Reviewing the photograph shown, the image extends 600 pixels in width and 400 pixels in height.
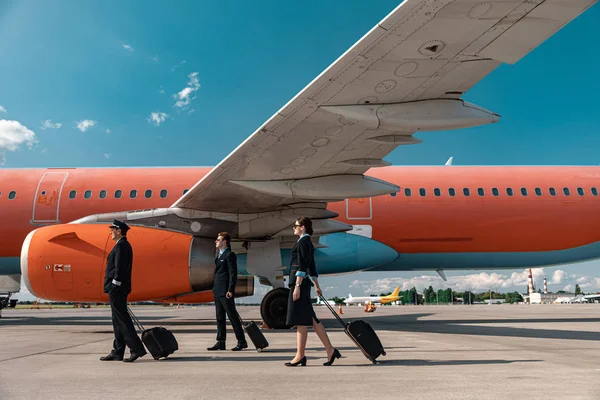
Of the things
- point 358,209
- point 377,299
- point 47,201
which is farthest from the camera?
point 377,299

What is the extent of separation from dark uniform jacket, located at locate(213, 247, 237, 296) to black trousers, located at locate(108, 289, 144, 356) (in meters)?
1.35

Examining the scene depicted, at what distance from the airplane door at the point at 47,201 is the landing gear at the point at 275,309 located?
20.3ft

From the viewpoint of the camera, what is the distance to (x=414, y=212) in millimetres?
12258

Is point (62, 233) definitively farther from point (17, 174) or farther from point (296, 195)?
point (17, 174)

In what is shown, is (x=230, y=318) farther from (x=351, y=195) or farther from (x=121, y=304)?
(x=351, y=195)

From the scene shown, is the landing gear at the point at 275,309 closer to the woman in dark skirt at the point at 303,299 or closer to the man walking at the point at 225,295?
the man walking at the point at 225,295

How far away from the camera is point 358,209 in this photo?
12.2 m

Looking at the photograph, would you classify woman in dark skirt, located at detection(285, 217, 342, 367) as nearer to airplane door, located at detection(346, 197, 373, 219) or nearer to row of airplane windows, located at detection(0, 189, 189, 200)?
airplane door, located at detection(346, 197, 373, 219)

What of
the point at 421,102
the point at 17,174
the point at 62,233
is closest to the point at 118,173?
the point at 17,174

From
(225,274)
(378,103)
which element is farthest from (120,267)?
(378,103)

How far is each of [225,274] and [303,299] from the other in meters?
1.83

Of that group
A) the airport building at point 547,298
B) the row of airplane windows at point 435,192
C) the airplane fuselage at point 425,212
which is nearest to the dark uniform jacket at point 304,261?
the airplane fuselage at point 425,212

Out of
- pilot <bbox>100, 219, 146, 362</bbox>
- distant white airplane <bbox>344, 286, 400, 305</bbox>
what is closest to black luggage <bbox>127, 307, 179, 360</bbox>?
pilot <bbox>100, 219, 146, 362</bbox>

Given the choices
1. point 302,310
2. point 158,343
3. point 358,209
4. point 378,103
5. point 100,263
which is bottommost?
point 158,343
